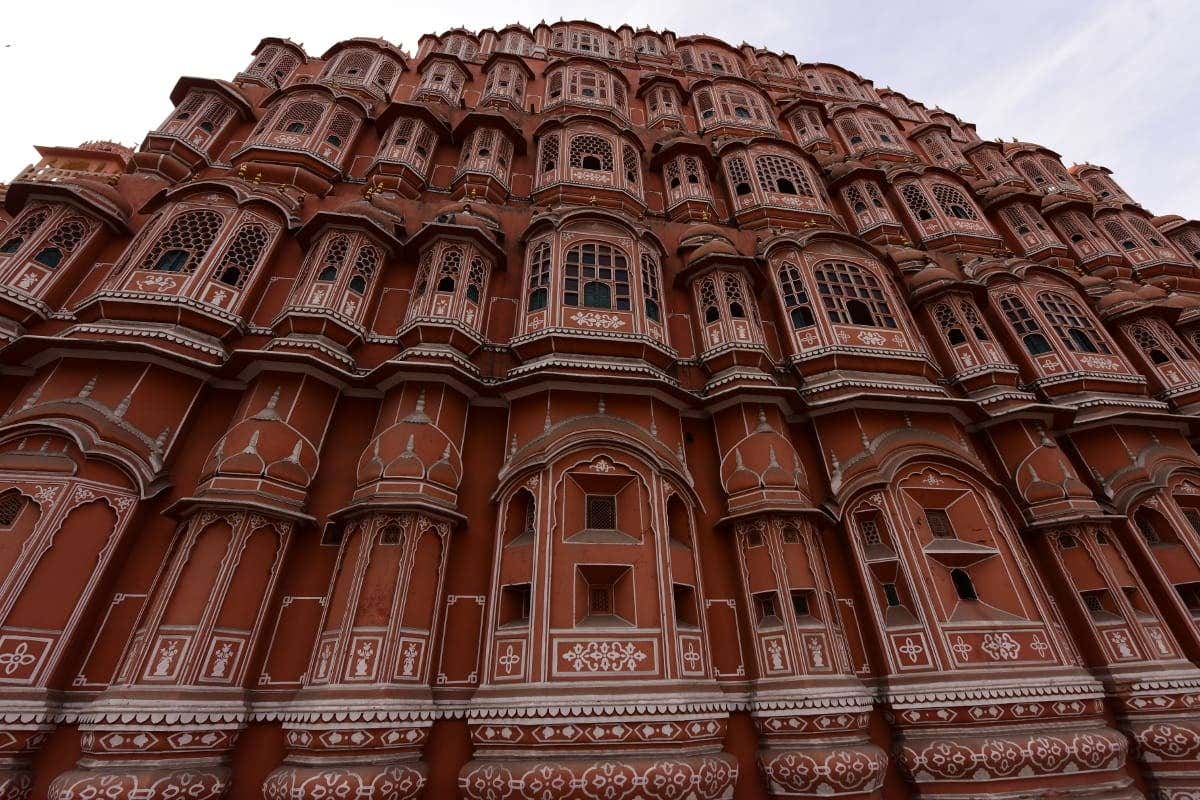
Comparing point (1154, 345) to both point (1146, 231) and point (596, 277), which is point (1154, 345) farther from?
point (596, 277)

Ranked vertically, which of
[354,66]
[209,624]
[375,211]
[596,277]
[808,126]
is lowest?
[209,624]

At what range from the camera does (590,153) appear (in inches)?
708

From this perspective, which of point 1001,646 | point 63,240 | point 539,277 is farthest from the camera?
point 539,277

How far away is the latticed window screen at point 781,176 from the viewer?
18.3 m

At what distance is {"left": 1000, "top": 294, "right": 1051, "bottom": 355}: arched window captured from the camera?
46.9 feet

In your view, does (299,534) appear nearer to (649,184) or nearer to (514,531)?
(514,531)

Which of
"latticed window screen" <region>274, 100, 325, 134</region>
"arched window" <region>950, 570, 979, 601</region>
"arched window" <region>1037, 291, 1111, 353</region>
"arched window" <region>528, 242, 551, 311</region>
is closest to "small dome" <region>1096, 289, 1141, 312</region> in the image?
"arched window" <region>1037, 291, 1111, 353</region>

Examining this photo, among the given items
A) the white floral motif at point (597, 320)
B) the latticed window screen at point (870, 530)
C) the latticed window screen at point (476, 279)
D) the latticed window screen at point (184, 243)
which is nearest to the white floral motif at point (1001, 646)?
the latticed window screen at point (870, 530)

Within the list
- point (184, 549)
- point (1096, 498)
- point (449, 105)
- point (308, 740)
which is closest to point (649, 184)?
point (449, 105)

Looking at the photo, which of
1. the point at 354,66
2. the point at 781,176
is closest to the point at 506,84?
the point at 354,66

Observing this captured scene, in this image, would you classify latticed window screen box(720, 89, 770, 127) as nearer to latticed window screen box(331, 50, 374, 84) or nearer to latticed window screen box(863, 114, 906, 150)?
latticed window screen box(863, 114, 906, 150)

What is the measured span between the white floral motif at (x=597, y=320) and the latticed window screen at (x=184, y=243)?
7.98 meters

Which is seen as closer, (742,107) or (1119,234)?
(1119,234)

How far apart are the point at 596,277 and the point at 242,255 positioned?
785 centimetres
